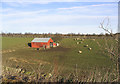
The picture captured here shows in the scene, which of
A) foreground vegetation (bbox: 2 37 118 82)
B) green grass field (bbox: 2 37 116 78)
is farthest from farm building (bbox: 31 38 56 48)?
foreground vegetation (bbox: 2 37 118 82)

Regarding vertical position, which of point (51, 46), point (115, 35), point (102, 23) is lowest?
point (51, 46)

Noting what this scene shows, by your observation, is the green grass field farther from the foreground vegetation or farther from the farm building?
the farm building

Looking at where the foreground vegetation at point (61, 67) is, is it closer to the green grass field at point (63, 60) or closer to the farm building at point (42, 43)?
the green grass field at point (63, 60)

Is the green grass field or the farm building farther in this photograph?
the farm building

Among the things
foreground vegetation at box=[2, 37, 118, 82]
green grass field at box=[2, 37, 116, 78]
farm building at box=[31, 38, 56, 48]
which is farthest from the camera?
farm building at box=[31, 38, 56, 48]

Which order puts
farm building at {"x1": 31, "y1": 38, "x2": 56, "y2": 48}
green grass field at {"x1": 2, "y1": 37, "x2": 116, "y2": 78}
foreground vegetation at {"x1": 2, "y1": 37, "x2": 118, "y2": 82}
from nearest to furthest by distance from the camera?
foreground vegetation at {"x1": 2, "y1": 37, "x2": 118, "y2": 82}
green grass field at {"x1": 2, "y1": 37, "x2": 116, "y2": 78}
farm building at {"x1": 31, "y1": 38, "x2": 56, "y2": 48}

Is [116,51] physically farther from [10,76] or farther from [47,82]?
[10,76]

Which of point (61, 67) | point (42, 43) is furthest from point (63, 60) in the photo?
point (42, 43)

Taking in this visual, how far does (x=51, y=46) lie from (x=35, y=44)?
201 inches

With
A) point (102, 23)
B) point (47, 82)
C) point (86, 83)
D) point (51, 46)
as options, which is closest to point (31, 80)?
point (47, 82)

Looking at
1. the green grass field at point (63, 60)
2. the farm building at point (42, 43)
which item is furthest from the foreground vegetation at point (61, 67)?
the farm building at point (42, 43)

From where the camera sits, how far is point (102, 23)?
6.74 m

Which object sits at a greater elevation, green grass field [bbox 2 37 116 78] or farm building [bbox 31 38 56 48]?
farm building [bbox 31 38 56 48]

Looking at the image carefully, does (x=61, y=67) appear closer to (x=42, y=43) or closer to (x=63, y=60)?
(x=63, y=60)
